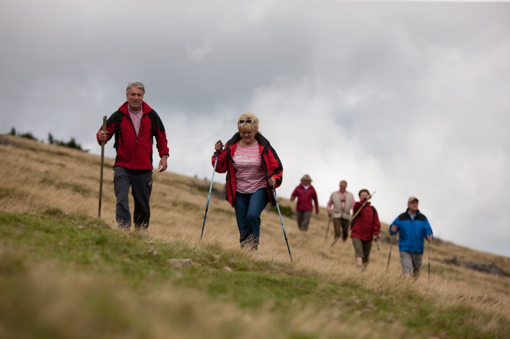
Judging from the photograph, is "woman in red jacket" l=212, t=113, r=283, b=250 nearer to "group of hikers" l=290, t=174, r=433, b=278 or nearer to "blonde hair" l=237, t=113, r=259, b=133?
"blonde hair" l=237, t=113, r=259, b=133

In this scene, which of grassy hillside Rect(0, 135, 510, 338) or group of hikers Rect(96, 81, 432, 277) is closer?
grassy hillside Rect(0, 135, 510, 338)

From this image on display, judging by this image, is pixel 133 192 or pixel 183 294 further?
pixel 133 192

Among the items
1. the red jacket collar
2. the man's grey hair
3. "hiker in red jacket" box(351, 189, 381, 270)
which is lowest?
"hiker in red jacket" box(351, 189, 381, 270)

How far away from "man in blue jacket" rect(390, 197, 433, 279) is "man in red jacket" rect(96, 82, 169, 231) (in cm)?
632

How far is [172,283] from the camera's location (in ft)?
16.4

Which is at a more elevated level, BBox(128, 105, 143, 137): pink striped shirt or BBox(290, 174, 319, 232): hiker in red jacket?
BBox(128, 105, 143, 137): pink striped shirt

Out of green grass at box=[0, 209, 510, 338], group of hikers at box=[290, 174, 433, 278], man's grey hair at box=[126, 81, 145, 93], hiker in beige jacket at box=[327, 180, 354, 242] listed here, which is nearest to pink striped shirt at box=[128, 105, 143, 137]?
man's grey hair at box=[126, 81, 145, 93]

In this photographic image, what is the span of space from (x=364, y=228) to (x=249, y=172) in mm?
5439

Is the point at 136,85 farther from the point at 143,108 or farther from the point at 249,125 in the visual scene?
the point at 249,125

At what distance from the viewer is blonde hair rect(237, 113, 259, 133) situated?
8.46 meters

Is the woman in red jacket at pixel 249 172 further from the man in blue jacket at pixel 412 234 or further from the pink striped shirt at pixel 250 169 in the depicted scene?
the man in blue jacket at pixel 412 234

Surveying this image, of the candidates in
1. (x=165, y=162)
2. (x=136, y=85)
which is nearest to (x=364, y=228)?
(x=165, y=162)

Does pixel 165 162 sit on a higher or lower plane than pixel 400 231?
higher

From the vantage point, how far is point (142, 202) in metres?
8.81
